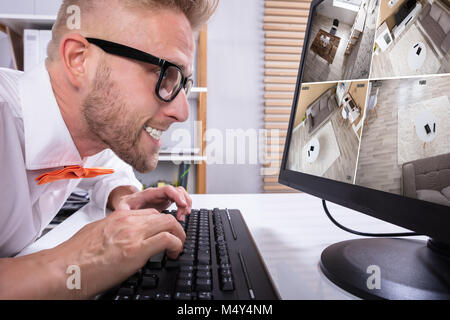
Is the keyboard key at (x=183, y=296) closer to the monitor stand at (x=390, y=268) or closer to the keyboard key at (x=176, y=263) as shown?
the keyboard key at (x=176, y=263)

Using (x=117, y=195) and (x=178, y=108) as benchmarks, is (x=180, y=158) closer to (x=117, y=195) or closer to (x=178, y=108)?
(x=117, y=195)

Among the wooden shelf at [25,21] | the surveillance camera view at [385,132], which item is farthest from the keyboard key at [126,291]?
the wooden shelf at [25,21]

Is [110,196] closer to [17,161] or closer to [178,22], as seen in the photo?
[17,161]

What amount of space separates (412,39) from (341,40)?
7.5 inches

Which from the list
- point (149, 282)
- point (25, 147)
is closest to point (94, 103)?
point (25, 147)

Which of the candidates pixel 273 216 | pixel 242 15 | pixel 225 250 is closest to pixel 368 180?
pixel 225 250

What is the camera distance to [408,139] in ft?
1.34

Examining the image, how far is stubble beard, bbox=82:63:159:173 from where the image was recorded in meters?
0.68

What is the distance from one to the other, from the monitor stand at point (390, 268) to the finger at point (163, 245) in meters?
0.23

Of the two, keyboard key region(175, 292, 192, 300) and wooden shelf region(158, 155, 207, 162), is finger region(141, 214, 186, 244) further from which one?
wooden shelf region(158, 155, 207, 162)

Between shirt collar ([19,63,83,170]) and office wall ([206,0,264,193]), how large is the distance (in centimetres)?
156

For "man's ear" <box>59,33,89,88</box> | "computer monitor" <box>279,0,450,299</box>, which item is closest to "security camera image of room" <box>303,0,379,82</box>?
"computer monitor" <box>279,0,450,299</box>

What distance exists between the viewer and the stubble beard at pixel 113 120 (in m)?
0.68
